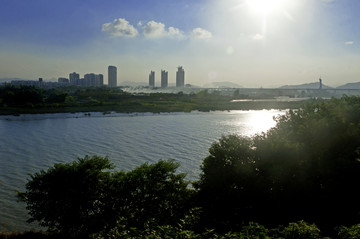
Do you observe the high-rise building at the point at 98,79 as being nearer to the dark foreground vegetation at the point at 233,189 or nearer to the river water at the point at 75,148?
the river water at the point at 75,148

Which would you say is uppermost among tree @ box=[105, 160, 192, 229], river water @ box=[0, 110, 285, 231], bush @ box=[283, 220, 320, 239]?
bush @ box=[283, 220, 320, 239]

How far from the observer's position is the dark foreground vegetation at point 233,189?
26.5 feet

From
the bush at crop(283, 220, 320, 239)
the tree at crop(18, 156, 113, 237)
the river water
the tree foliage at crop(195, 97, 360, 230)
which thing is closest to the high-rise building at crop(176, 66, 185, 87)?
the river water

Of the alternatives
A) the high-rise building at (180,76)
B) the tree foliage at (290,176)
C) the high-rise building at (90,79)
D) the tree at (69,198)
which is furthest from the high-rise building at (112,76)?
the tree at (69,198)

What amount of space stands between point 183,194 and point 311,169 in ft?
13.3

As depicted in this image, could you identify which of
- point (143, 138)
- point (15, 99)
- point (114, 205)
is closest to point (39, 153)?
point (143, 138)

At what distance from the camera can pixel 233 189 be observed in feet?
31.6

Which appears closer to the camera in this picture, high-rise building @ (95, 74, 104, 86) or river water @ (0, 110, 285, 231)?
Result: river water @ (0, 110, 285, 231)

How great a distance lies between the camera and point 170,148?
20969mm

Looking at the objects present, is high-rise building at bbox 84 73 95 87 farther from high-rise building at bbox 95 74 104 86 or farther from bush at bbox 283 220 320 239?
bush at bbox 283 220 320 239

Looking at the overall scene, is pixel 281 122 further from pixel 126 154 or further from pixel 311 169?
pixel 126 154

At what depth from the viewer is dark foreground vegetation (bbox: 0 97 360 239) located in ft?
26.5

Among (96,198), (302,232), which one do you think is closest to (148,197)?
(96,198)

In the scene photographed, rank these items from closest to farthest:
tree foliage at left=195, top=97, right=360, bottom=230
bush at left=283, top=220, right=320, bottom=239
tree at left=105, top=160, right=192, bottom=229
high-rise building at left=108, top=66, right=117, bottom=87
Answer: bush at left=283, top=220, right=320, bottom=239 → tree at left=105, top=160, right=192, bottom=229 → tree foliage at left=195, top=97, right=360, bottom=230 → high-rise building at left=108, top=66, right=117, bottom=87
